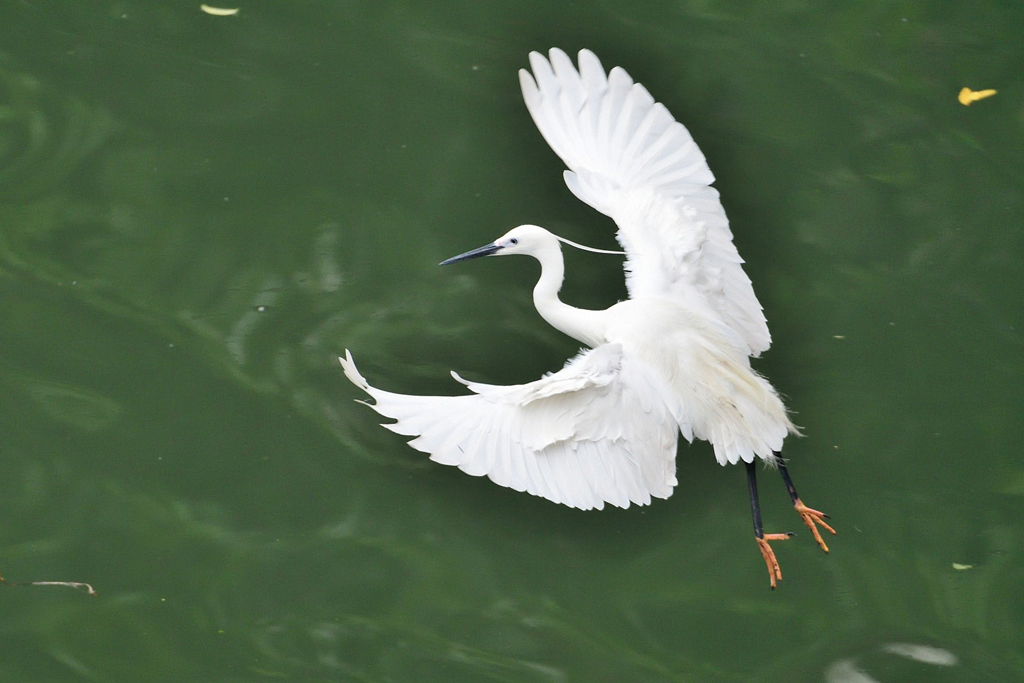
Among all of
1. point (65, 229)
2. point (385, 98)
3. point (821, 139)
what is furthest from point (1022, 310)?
point (65, 229)

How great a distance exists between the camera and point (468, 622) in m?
3.50

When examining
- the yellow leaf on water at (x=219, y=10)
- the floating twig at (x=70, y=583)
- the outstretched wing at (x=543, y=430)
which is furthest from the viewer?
the yellow leaf on water at (x=219, y=10)

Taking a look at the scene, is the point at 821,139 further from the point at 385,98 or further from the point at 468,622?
the point at 468,622

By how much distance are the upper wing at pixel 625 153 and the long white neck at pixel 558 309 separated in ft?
0.74

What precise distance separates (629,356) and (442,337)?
0.86m

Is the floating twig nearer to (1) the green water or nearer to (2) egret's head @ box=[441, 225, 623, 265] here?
(1) the green water

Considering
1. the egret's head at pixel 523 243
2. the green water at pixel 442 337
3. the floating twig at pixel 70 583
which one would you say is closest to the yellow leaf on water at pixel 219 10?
the green water at pixel 442 337

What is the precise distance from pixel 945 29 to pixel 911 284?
1184mm

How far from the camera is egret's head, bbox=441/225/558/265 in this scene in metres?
3.42

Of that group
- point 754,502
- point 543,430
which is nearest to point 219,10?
point 543,430

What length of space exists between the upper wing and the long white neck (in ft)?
0.74

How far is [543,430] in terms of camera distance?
118 inches

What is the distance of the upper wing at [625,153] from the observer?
139 inches

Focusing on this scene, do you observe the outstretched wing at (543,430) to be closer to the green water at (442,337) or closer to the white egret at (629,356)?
the white egret at (629,356)
